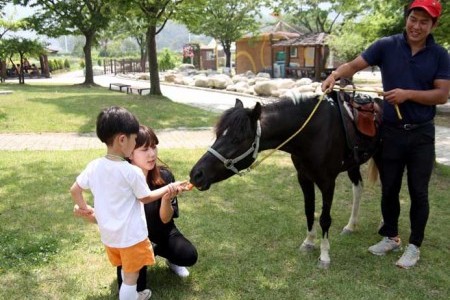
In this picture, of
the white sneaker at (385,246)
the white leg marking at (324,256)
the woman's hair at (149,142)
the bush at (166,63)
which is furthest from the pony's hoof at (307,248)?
the bush at (166,63)

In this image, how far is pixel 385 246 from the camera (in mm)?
4199

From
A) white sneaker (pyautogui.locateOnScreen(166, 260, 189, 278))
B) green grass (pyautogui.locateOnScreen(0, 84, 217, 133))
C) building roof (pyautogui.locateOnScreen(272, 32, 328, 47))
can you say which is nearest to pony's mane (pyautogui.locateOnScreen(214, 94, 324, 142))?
white sneaker (pyautogui.locateOnScreen(166, 260, 189, 278))

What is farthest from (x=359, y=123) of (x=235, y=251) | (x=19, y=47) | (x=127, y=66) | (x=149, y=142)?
(x=127, y=66)

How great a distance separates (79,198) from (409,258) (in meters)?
2.84

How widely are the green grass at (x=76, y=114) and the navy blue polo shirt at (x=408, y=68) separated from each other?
7.64 m

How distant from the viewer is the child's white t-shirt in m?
2.74

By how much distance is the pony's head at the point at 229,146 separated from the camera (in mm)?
3137

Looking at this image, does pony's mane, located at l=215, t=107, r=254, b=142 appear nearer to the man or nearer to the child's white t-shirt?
the child's white t-shirt

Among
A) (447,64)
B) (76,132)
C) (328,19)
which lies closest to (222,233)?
(447,64)

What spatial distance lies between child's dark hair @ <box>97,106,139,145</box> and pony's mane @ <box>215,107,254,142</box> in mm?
711

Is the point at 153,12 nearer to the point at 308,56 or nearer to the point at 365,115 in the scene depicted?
the point at 365,115

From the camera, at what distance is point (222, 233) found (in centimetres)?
464

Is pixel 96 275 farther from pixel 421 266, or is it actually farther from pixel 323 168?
pixel 421 266

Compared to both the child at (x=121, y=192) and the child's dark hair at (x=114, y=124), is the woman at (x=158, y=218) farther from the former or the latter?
the child's dark hair at (x=114, y=124)
